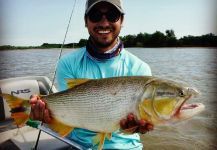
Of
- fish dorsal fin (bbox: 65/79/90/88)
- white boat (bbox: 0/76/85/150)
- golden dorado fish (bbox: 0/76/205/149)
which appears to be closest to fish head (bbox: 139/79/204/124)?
golden dorado fish (bbox: 0/76/205/149)

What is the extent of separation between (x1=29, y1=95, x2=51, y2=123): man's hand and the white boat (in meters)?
0.49

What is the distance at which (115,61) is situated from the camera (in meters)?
3.23

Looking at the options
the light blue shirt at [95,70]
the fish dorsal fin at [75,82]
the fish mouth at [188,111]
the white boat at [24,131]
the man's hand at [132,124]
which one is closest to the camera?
the fish mouth at [188,111]

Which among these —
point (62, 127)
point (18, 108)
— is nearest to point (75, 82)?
point (62, 127)

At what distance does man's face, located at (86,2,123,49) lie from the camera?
124 inches

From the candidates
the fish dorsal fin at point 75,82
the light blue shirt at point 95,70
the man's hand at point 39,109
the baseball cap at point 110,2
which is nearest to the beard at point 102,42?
the light blue shirt at point 95,70

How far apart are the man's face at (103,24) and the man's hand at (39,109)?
3.00ft

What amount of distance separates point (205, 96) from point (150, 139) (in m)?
5.49

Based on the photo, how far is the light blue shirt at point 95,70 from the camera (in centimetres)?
312

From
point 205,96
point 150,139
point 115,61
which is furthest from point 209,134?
point 115,61

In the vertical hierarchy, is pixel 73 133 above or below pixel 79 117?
below

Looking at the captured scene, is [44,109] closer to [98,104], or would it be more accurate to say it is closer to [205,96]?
[98,104]

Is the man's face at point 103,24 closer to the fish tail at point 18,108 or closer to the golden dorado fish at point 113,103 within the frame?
the golden dorado fish at point 113,103

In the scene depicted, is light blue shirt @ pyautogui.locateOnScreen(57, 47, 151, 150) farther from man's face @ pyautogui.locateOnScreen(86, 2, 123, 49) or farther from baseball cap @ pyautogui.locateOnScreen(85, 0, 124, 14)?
baseball cap @ pyautogui.locateOnScreen(85, 0, 124, 14)
